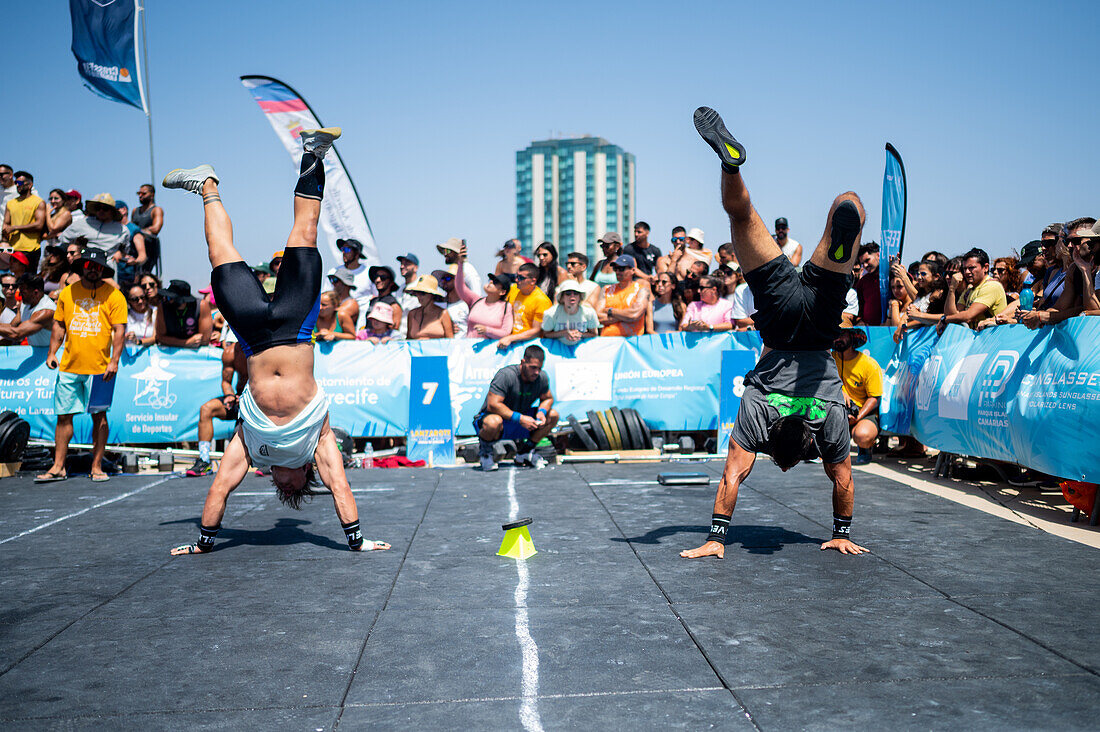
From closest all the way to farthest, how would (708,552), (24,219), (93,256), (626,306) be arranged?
1. (708,552)
2. (93,256)
3. (626,306)
4. (24,219)

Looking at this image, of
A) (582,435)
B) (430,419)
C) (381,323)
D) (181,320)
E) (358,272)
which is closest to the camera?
(430,419)

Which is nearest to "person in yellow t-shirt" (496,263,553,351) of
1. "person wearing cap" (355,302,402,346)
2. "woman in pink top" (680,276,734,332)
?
"person wearing cap" (355,302,402,346)

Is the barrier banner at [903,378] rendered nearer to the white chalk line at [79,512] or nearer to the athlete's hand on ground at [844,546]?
the athlete's hand on ground at [844,546]

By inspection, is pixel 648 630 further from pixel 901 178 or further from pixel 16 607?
pixel 901 178

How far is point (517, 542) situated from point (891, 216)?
7882mm

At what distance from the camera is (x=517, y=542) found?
5.84 meters

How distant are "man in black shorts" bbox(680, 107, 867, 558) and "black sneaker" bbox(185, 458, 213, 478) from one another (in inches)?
261

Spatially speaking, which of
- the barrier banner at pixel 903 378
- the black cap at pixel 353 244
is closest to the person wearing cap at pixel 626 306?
the barrier banner at pixel 903 378

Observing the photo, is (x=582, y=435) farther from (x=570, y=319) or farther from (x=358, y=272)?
(x=358, y=272)

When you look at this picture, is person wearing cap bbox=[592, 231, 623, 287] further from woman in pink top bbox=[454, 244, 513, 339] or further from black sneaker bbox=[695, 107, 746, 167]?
black sneaker bbox=[695, 107, 746, 167]

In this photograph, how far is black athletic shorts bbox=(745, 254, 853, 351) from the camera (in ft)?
18.1

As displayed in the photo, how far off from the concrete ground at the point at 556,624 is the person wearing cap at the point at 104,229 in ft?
22.7

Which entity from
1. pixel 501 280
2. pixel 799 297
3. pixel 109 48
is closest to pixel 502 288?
pixel 501 280

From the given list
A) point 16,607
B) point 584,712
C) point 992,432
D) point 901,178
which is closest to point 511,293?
point 901,178
